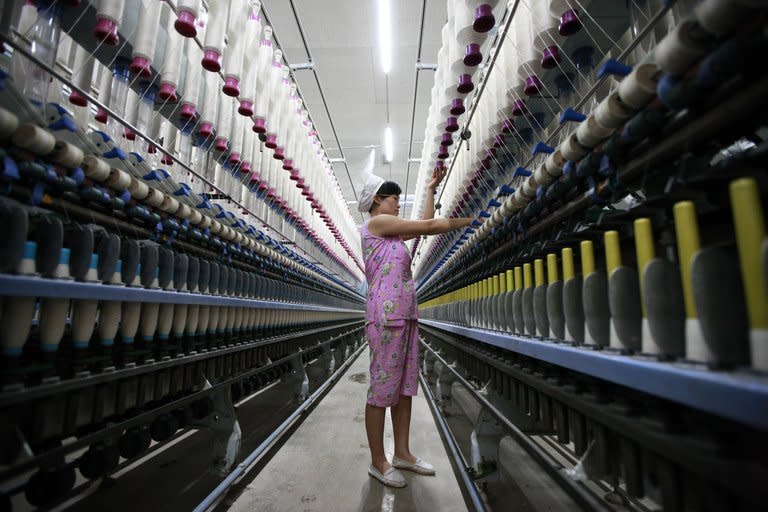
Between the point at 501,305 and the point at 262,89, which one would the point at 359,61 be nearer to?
the point at 262,89

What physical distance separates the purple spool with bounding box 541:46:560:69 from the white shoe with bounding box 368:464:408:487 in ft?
5.98

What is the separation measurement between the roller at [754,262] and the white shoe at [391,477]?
1.63 metres

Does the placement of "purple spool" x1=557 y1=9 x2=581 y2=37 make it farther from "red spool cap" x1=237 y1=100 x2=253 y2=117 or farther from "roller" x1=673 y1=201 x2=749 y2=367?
"red spool cap" x1=237 y1=100 x2=253 y2=117

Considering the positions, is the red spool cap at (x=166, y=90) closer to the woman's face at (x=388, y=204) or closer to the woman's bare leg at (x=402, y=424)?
the woman's face at (x=388, y=204)

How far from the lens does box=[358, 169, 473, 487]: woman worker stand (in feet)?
6.03

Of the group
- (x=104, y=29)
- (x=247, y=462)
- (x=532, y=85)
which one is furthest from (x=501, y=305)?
(x=104, y=29)

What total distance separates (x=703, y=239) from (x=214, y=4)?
186cm

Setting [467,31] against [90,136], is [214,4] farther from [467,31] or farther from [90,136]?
[467,31]

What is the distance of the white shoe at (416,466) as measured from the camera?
194cm

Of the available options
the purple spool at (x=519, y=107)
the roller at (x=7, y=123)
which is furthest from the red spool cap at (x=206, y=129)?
the purple spool at (x=519, y=107)

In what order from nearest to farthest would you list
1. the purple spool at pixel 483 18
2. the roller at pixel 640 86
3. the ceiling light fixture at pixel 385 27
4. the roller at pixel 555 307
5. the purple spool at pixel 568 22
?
the roller at pixel 640 86, the roller at pixel 555 307, the purple spool at pixel 568 22, the purple spool at pixel 483 18, the ceiling light fixture at pixel 385 27

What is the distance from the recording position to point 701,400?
0.51m

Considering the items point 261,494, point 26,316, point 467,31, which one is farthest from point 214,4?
point 261,494

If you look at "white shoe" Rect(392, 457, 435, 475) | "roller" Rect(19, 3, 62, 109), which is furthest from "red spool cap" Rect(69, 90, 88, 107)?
"white shoe" Rect(392, 457, 435, 475)
